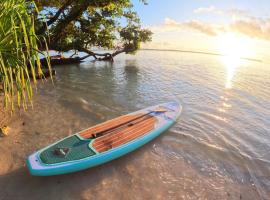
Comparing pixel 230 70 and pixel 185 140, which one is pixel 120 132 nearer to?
pixel 185 140

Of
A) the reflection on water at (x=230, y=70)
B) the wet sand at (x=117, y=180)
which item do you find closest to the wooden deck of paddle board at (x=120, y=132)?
the wet sand at (x=117, y=180)

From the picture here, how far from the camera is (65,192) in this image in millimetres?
4305

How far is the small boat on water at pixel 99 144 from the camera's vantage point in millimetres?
4633

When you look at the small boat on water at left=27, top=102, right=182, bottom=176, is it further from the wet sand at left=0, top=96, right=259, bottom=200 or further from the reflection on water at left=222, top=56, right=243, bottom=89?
the reflection on water at left=222, top=56, right=243, bottom=89

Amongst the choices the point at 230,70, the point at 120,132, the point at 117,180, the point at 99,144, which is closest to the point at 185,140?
the point at 120,132

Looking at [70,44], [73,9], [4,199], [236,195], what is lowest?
[236,195]

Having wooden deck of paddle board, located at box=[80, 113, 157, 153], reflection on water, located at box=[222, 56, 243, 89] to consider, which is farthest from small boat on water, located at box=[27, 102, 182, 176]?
reflection on water, located at box=[222, 56, 243, 89]

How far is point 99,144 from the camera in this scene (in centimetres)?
554

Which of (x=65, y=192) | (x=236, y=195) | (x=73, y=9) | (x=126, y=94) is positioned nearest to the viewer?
(x=65, y=192)

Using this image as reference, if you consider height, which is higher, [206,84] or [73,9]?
[73,9]

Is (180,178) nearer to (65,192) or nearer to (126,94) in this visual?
(65,192)

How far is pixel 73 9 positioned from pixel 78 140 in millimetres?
10709

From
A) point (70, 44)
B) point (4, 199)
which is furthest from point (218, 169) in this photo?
point (70, 44)

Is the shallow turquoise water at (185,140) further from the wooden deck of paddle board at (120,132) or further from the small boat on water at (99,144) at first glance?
the wooden deck of paddle board at (120,132)
